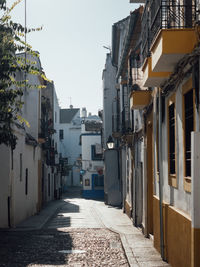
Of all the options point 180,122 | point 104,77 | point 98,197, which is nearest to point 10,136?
point 180,122

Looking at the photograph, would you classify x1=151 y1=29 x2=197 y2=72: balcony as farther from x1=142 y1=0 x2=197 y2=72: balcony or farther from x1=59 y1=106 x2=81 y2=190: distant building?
x1=59 y1=106 x2=81 y2=190: distant building

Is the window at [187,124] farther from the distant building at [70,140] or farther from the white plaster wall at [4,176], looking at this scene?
the distant building at [70,140]

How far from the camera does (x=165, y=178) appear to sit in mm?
10102

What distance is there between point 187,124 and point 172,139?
62.2 inches

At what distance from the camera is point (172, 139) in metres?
9.49

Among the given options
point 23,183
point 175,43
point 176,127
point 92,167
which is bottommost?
point 23,183

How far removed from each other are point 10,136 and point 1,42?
2.79 m

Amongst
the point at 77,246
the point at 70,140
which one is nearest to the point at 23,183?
the point at 77,246

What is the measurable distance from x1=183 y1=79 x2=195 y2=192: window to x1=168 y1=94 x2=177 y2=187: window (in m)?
1.12

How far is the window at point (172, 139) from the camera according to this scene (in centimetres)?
922

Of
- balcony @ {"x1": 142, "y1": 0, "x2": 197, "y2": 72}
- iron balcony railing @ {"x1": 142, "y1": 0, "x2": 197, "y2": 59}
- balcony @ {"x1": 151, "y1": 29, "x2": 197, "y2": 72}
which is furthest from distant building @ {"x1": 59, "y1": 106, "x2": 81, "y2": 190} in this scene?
balcony @ {"x1": 151, "y1": 29, "x2": 197, "y2": 72}

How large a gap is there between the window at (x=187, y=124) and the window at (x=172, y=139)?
1.12 meters

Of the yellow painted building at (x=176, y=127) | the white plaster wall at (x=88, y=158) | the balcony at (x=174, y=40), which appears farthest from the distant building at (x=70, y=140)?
the balcony at (x=174, y=40)

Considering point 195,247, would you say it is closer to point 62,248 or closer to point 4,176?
point 62,248
